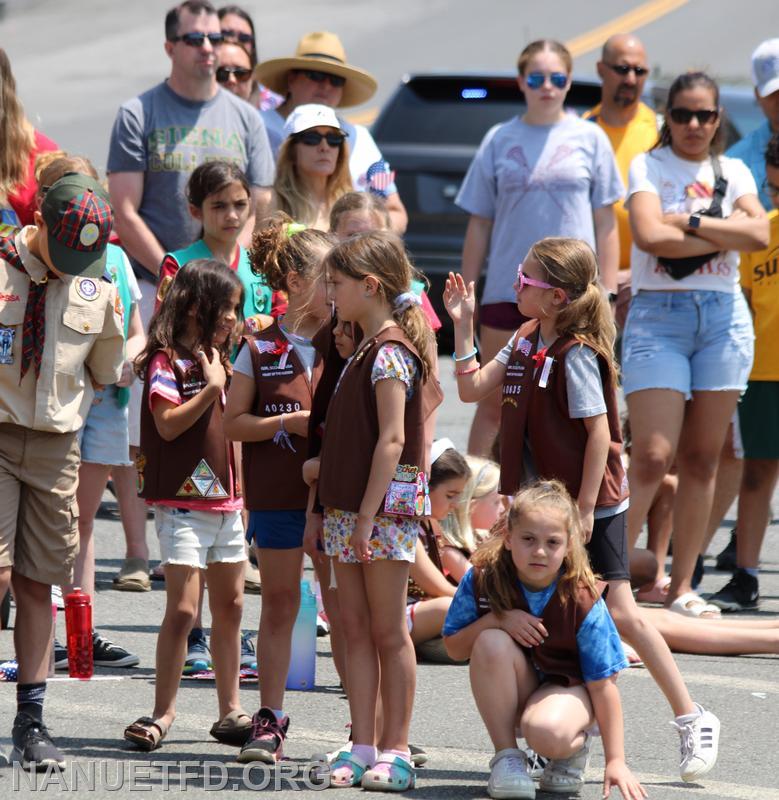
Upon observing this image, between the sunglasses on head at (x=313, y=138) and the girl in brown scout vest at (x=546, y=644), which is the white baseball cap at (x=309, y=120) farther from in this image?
the girl in brown scout vest at (x=546, y=644)

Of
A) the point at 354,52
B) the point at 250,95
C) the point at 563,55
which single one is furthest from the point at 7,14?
the point at 563,55

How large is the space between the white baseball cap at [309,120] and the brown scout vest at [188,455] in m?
2.16

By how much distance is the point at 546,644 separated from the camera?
208 inches

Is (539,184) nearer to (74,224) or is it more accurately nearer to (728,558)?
(728,558)

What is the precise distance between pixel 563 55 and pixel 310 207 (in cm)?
190

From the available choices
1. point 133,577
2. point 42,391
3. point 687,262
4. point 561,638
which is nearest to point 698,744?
point 561,638

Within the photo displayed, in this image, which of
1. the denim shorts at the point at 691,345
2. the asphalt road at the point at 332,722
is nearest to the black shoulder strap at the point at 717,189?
the denim shorts at the point at 691,345

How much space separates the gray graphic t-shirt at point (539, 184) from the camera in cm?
847

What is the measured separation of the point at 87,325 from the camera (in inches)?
217

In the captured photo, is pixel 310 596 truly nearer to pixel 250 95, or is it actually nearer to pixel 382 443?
pixel 382 443

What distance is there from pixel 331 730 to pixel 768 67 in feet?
14.0

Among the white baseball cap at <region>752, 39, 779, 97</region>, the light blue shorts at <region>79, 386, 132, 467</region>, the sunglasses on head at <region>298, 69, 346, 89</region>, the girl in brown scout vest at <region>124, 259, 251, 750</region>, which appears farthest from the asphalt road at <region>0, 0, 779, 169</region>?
the girl in brown scout vest at <region>124, 259, 251, 750</region>

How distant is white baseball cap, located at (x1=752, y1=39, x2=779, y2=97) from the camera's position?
27.8 ft

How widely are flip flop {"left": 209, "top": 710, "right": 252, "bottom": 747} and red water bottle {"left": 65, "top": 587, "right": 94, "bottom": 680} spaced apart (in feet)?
2.51
